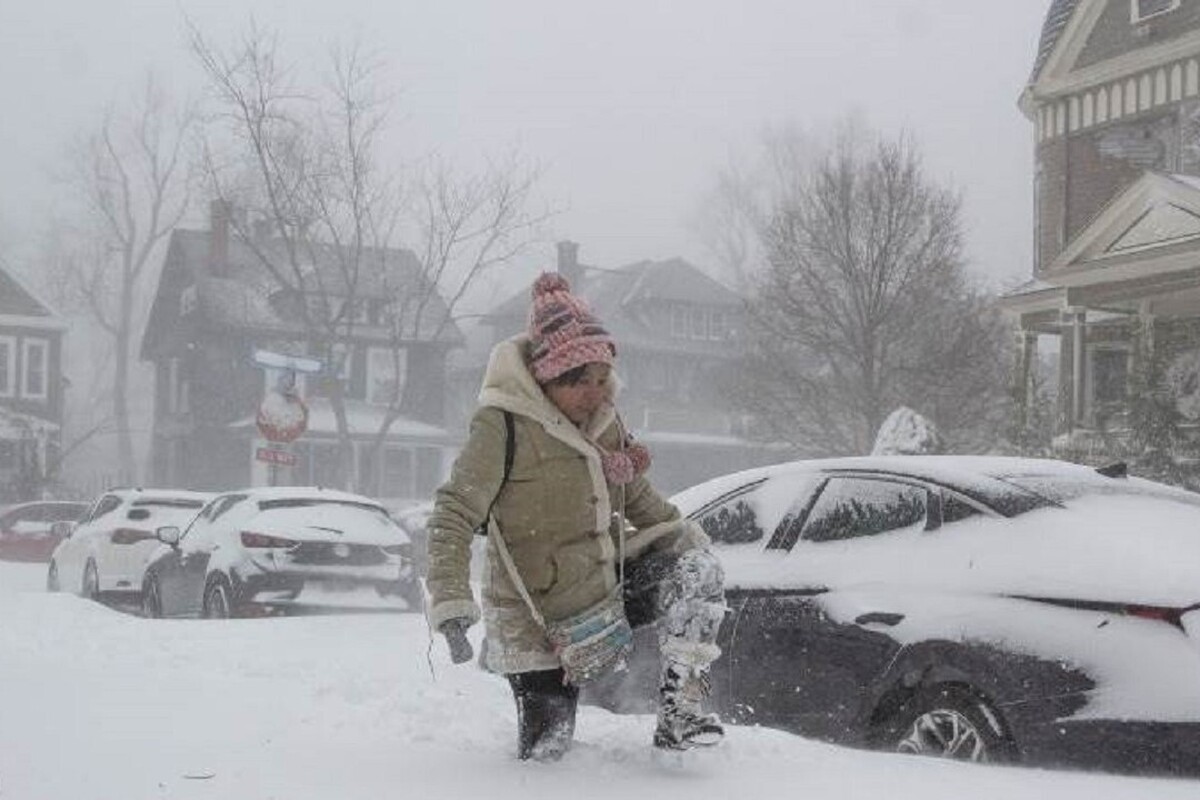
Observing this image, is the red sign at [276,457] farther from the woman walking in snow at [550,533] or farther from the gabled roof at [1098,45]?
the woman walking in snow at [550,533]

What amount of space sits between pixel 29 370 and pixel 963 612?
4612 cm

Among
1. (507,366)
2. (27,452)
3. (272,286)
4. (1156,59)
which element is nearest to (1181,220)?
(1156,59)

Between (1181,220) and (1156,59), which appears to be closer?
(1181,220)

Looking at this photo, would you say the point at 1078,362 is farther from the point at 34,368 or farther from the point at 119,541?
the point at 34,368

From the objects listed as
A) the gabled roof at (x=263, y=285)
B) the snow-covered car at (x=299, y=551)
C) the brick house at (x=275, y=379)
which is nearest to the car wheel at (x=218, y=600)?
the snow-covered car at (x=299, y=551)

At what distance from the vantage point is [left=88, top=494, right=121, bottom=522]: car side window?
1595cm

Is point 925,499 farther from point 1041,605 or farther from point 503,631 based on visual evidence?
point 503,631

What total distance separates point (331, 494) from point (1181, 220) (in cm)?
1181

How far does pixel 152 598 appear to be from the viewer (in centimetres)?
1323

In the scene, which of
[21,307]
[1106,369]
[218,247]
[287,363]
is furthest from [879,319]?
[21,307]

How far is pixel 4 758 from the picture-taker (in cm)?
400

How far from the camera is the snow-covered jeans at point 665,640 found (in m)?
3.92

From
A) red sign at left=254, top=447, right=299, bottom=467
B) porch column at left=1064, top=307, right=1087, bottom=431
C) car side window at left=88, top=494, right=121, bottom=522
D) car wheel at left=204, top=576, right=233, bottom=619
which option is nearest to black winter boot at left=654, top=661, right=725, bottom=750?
car wheel at left=204, top=576, right=233, bottom=619

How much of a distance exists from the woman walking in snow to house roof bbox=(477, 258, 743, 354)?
46.7 meters
